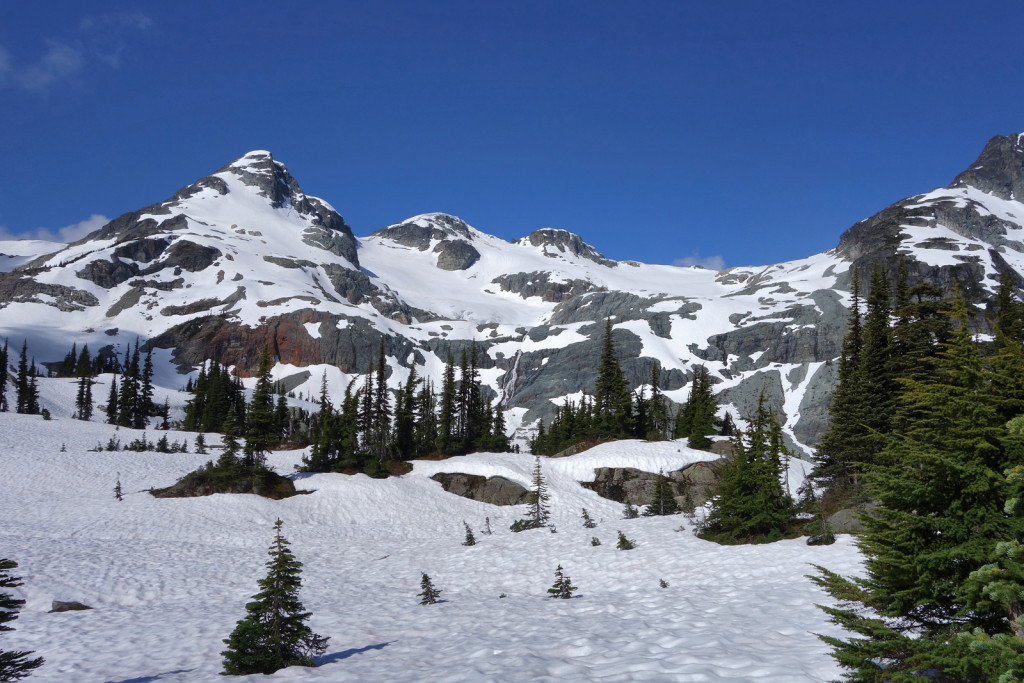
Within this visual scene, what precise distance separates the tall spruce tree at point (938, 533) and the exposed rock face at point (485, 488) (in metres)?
39.5

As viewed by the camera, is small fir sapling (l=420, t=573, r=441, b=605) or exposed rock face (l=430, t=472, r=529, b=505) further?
exposed rock face (l=430, t=472, r=529, b=505)

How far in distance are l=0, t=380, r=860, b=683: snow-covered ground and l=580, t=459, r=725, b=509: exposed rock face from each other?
5.25m

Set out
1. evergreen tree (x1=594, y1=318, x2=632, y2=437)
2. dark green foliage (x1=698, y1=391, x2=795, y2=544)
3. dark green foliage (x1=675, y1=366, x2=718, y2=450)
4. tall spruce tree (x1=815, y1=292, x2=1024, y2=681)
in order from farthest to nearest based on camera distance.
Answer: evergreen tree (x1=594, y1=318, x2=632, y2=437)
dark green foliage (x1=675, y1=366, x2=718, y2=450)
dark green foliage (x1=698, y1=391, x2=795, y2=544)
tall spruce tree (x1=815, y1=292, x2=1024, y2=681)

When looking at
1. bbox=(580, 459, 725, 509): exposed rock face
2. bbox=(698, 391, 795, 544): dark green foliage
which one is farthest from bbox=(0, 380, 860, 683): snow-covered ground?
bbox=(580, 459, 725, 509): exposed rock face

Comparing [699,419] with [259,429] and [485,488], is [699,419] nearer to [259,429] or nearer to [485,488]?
[485,488]

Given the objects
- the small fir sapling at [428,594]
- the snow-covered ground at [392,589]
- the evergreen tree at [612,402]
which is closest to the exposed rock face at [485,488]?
the snow-covered ground at [392,589]

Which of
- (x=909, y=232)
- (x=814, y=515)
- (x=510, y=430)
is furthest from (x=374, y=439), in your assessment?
(x=909, y=232)

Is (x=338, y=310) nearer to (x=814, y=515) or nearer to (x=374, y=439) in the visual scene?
(x=374, y=439)

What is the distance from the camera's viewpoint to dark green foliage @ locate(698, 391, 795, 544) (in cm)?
1998

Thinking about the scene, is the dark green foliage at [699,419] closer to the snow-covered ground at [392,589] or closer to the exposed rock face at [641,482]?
the exposed rock face at [641,482]

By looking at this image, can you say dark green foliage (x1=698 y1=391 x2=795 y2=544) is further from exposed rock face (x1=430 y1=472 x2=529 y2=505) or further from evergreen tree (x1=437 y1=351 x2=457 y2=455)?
evergreen tree (x1=437 y1=351 x2=457 y2=455)

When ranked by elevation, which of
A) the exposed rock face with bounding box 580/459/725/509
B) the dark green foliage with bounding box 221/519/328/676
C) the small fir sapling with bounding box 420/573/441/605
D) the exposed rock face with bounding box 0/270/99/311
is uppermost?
the exposed rock face with bounding box 0/270/99/311

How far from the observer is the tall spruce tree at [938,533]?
19.6 ft

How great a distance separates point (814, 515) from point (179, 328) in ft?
632
